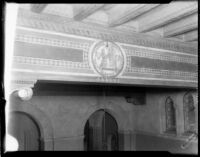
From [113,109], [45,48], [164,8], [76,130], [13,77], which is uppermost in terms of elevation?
[164,8]

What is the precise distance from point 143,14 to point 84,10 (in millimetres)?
861

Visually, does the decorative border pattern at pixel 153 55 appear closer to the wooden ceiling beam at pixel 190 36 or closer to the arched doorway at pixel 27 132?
the wooden ceiling beam at pixel 190 36

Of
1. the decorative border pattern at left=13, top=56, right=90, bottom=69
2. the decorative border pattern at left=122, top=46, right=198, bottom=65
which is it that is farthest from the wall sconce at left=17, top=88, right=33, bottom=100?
the decorative border pattern at left=122, top=46, right=198, bottom=65

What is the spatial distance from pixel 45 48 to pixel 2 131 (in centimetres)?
115

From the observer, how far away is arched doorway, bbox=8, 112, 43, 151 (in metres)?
5.39

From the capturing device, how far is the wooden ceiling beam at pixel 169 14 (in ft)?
9.73

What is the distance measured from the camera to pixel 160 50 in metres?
3.95

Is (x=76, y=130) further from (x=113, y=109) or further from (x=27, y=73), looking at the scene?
(x=27, y=73)

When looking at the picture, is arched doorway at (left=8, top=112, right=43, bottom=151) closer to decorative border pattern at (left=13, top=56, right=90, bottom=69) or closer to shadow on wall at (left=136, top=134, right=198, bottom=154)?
shadow on wall at (left=136, top=134, right=198, bottom=154)

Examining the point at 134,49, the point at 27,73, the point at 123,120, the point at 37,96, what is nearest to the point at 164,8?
the point at 134,49

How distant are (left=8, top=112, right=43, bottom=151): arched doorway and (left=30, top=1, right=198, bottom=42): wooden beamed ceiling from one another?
315cm

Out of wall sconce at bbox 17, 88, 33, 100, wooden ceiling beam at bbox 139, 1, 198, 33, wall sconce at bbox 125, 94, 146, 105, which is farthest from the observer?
wall sconce at bbox 125, 94, 146, 105

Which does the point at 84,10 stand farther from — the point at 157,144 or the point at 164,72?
the point at 157,144

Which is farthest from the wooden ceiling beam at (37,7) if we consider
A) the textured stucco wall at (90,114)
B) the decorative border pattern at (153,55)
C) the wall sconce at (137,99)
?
the wall sconce at (137,99)
